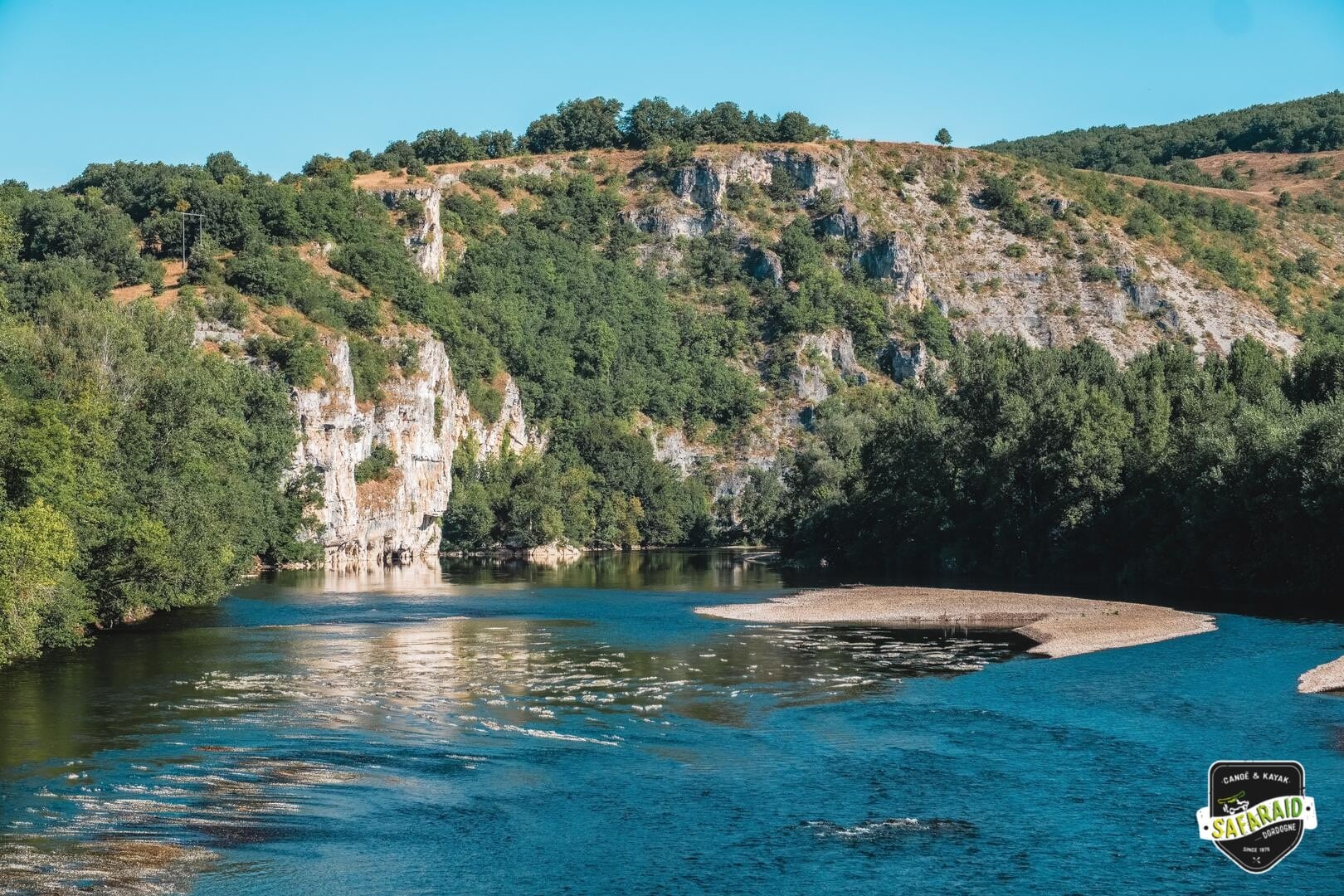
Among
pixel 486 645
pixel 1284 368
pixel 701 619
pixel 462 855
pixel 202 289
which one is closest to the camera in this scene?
pixel 462 855

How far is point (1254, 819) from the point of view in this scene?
2291 cm

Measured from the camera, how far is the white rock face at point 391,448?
126 m

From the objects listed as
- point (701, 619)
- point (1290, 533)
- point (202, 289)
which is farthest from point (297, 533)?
point (1290, 533)

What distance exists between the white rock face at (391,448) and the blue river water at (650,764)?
2765 inches

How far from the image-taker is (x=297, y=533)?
399ft

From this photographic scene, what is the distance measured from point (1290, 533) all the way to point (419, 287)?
115978 mm

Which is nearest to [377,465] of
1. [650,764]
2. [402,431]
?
[402,431]

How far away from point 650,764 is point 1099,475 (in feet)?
213

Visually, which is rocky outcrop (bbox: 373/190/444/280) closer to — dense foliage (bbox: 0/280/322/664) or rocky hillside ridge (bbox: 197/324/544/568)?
rocky hillside ridge (bbox: 197/324/544/568)

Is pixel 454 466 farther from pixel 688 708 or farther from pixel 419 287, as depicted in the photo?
pixel 688 708

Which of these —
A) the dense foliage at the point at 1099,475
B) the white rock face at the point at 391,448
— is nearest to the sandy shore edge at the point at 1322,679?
the dense foliage at the point at 1099,475

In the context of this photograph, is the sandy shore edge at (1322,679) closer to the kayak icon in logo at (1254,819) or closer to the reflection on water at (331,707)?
the reflection on water at (331,707)

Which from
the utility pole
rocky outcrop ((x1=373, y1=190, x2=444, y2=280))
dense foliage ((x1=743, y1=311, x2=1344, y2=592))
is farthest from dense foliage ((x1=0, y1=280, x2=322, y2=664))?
rocky outcrop ((x1=373, y1=190, x2=444, y2=280))

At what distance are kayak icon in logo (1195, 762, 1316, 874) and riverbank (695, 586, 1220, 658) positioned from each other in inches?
1022
